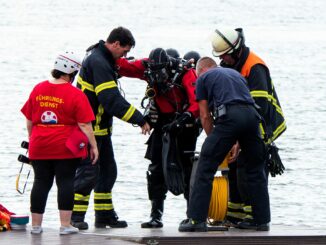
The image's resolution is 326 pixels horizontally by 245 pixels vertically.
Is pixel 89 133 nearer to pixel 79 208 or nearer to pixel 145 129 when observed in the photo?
pixel 145 129

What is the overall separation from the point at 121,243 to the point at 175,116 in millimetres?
1800

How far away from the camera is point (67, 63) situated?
10.1 m

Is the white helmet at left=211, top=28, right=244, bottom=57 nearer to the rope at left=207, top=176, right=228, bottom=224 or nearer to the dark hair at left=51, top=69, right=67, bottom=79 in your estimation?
the rope at left=207, top=176, right=228, bottom=224

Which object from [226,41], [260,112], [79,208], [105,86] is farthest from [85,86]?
[260,112]

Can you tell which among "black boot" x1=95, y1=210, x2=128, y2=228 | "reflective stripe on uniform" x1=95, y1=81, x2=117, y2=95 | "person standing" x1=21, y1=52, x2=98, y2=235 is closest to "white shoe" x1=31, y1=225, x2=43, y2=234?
"person standing" x1=21, y1=52, x2=98, y2=235

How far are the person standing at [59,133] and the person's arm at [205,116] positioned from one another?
2.90ft

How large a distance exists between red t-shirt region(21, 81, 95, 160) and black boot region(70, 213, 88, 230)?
0.96 metres

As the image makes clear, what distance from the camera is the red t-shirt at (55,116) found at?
10.0 m

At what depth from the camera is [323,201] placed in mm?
17125

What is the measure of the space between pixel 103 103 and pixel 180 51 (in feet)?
105

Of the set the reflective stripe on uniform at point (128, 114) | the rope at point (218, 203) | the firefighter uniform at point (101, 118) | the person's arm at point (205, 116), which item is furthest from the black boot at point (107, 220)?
the person's arm at point (205, 116)

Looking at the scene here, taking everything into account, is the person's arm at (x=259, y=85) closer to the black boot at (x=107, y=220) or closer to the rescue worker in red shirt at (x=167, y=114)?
the rescue worker in red shirt at (x=167, y=114)

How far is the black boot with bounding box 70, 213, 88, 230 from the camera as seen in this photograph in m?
10.8

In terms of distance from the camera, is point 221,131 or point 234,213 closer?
point 221,131
